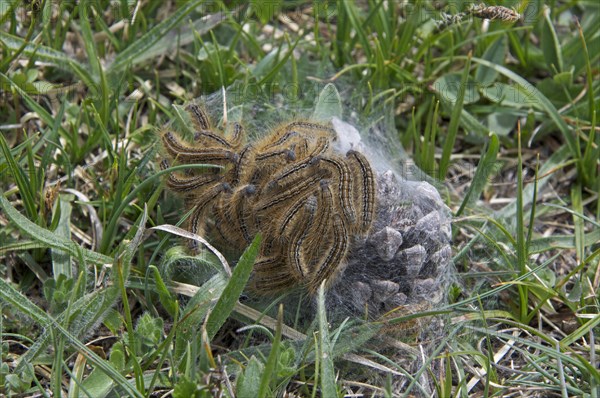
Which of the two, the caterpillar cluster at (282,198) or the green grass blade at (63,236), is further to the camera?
the green grass blade at (63,236)

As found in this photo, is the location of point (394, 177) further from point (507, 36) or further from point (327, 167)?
point (507, 36)

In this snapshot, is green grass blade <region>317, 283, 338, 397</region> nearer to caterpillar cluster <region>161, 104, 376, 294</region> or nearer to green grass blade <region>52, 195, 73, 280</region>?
caterpillar cluster <region>161, 104, 376, 294</region>

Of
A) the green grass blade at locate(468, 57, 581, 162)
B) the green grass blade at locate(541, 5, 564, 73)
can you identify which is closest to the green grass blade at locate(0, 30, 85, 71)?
the green grass blade at locate(468, 57, 581, 162)

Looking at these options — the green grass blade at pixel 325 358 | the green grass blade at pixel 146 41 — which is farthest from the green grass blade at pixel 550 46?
the green grass blade at pixel 325 358

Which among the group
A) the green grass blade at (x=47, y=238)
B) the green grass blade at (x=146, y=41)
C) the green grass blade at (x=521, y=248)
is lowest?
the green grass blade at (x=521, y=248)

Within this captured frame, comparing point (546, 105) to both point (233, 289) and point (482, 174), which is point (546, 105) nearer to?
point (482, 174)

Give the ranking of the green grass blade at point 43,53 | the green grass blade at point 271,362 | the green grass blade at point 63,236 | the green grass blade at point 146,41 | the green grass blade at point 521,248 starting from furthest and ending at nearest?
1. the green grass blade at point 146,41
2. the green grass blade at point 43,53
3. the green grass blade at point 63,236
4. the green grass blade at point 521,248
5. the green grass blade at point 271,362

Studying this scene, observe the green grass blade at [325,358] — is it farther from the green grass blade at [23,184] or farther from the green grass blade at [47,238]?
the green grass blade at [23,184]
